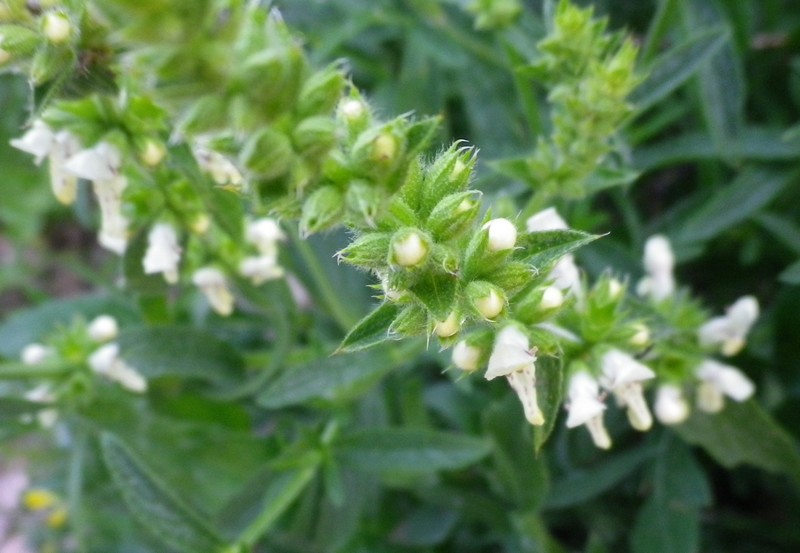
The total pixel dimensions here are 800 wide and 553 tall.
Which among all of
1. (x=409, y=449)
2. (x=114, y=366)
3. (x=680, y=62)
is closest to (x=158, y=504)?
(x=114, y=366)

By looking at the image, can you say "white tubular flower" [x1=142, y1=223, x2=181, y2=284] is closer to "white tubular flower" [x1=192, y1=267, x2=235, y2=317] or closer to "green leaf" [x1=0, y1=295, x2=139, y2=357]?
"white tubular flower" [x1=192, y1=267, x2=235, y2=317]

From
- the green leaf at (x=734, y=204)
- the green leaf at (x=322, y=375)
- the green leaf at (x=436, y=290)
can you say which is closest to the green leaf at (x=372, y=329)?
the green leaf at (x=436, y=290)

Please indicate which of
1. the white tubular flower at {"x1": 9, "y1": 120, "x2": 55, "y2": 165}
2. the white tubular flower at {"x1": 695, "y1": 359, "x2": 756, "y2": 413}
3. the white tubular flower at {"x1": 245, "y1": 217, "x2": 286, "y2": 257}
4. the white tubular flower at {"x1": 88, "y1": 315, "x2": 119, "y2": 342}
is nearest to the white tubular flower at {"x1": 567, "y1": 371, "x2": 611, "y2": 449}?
the white tubular flower at {"x1": 695, "y1": 359, "x2": 756, "y2": 413}

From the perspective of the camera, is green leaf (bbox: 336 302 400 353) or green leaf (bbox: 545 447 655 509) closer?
green leaf (bbox: 336 302 400 353)

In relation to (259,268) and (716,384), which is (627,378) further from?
(259,268)

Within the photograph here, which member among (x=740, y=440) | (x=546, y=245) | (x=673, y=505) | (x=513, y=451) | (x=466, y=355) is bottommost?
(x=673, y=505)

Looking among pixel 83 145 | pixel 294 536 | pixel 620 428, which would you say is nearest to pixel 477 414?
pixel 620 428

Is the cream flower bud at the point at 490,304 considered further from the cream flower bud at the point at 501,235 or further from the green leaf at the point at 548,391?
the green leaf at the point at 548,391

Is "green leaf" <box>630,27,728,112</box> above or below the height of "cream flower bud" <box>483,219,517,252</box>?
below
